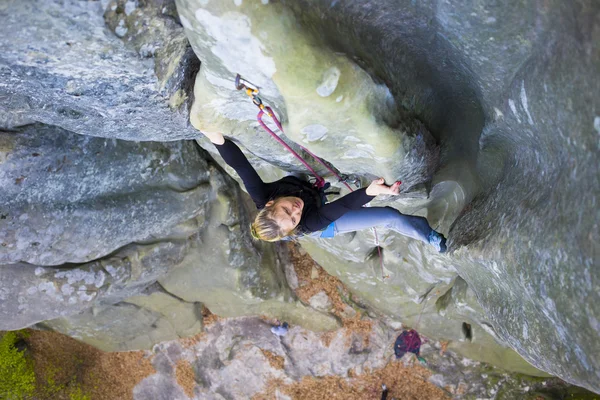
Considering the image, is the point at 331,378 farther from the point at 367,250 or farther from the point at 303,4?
the point at 303,4

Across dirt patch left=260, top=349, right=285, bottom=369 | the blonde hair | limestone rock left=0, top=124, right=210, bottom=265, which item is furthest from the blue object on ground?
the blonde hair

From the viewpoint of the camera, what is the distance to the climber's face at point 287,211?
12.1 ft

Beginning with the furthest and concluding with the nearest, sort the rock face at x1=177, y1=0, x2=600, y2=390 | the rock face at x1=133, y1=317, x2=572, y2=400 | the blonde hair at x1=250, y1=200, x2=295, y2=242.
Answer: the rock face at x1=133, y1=317, x2=572, y2=400, the blonde hair at x1=250, y1=200, x2=295, y2=242, the rock face at x1=177, y1=0, x2=600, y2=390

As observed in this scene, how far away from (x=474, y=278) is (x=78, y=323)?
731 centimetres

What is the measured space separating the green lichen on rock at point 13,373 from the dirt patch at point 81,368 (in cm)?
34

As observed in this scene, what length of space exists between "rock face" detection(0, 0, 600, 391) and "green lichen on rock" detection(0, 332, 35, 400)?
3.54 meters

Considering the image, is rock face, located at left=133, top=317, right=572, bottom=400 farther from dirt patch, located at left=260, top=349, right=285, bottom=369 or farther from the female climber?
the female climber

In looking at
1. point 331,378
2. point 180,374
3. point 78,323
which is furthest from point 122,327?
point 331,378

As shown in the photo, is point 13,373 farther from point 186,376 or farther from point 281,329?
point 281,329

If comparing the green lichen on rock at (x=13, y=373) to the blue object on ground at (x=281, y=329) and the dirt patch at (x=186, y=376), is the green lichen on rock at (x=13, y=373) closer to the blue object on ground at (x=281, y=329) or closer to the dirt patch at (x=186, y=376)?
the dirt patch at (x=186, y=376)

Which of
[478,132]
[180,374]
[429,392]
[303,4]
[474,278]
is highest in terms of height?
[303,4]

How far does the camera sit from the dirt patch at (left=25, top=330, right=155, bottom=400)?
9.35 metres

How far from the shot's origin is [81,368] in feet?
31.6

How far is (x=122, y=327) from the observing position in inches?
338
